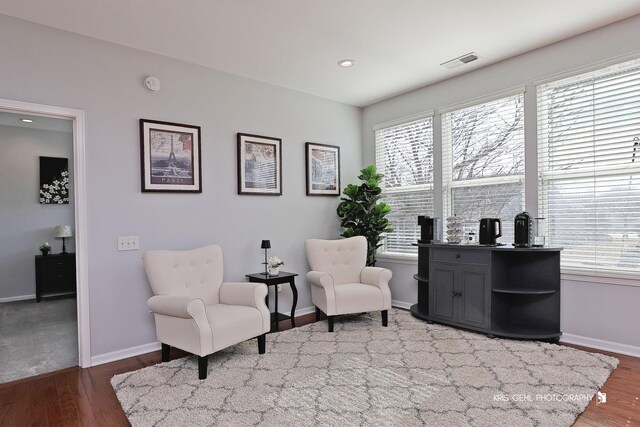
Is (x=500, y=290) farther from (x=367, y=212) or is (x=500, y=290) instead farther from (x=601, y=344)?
(x=367, y=212)

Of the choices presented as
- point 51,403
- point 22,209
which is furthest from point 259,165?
point 22,209

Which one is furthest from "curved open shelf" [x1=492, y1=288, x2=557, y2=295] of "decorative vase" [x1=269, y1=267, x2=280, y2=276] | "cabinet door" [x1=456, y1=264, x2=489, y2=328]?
"decorative vase" [x1=269, y1=267, x2=280, y2=276]

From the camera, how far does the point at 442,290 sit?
Answer: 3932 millimetres

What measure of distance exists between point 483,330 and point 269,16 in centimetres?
341

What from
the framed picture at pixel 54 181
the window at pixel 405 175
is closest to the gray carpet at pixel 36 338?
the framed picture at pixel 54 181

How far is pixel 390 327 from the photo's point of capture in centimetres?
395

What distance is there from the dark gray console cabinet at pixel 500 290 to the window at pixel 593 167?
29 cm

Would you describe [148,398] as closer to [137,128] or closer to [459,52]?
[137,128]

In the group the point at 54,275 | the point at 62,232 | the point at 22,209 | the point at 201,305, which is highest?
the point at 22,209

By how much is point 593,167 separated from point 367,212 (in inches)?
94.7

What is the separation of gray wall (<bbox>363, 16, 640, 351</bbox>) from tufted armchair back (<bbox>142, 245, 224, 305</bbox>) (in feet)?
8.92

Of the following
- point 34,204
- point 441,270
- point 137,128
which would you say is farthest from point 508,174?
point 34,204

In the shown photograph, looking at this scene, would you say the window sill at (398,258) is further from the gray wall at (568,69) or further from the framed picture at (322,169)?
the framed picture at (322,169)

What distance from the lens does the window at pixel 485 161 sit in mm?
3834
